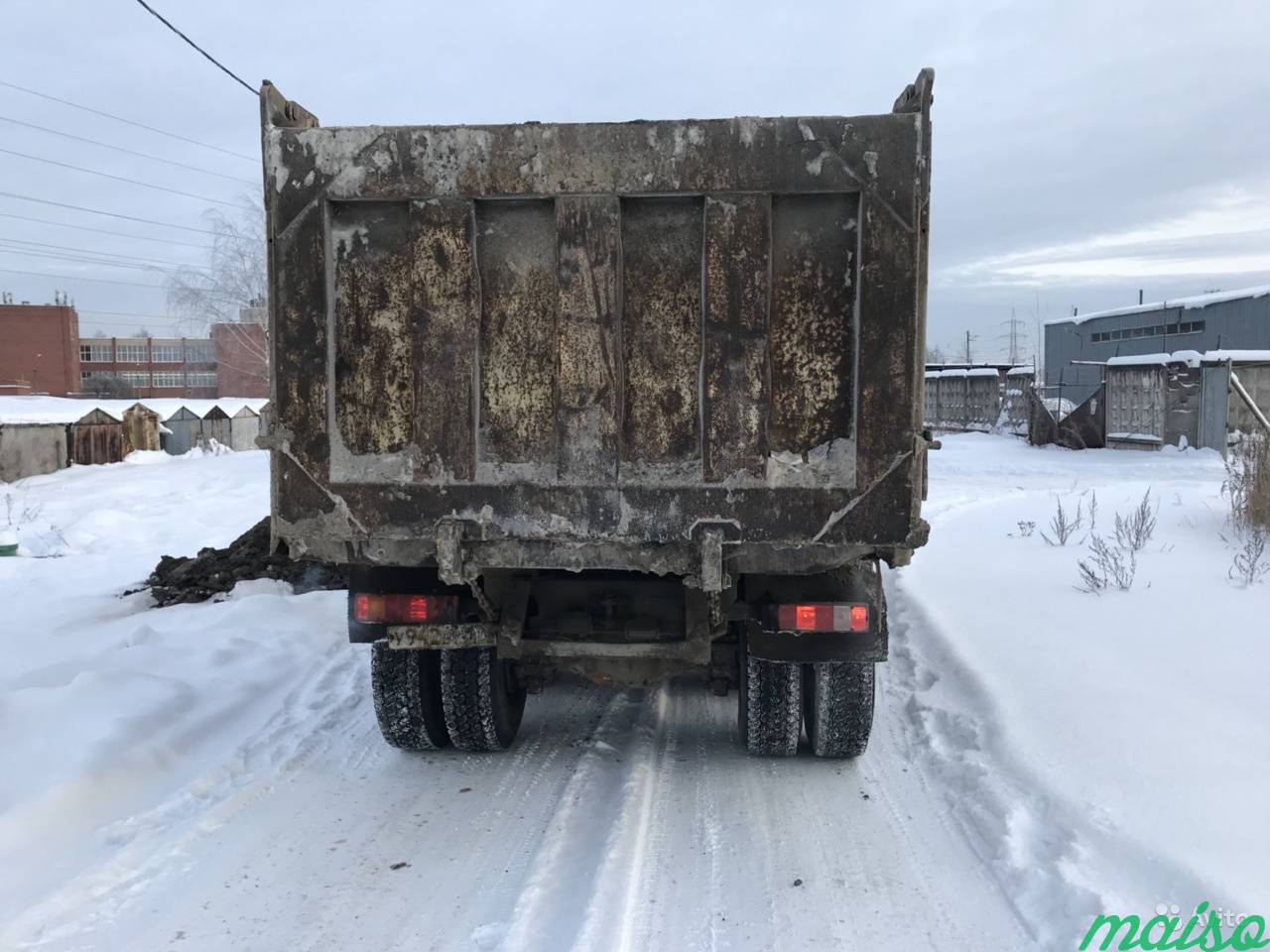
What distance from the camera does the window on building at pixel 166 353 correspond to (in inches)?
3206

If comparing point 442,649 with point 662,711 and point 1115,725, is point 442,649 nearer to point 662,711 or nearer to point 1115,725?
point 662,711

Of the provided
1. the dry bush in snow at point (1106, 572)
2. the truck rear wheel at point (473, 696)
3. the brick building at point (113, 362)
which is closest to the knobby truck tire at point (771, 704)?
the truck rear wheel at point (473, 696)

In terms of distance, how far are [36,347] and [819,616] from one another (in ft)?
254

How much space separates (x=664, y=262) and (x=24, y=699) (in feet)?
14.0

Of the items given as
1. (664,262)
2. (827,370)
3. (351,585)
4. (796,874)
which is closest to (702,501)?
(827,370)

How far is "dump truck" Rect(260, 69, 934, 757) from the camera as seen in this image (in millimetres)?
3924

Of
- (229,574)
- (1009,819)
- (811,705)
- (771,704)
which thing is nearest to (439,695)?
(771,704)

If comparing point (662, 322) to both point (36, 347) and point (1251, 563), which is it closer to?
point (1251, 563)

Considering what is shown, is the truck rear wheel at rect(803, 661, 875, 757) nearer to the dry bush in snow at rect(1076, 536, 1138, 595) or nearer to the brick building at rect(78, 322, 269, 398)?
the dry bush in snow at rect(1076, 536, 1138, 595)

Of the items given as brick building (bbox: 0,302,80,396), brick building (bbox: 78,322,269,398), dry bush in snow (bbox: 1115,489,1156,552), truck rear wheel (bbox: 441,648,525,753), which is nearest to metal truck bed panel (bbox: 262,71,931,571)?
truck rear wheel (bbox: 441,648,525,753)

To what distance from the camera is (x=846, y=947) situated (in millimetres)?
3211

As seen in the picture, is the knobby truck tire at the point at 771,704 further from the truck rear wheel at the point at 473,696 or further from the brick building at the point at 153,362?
the brick building at the point at 153,362

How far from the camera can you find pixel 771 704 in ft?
15.8

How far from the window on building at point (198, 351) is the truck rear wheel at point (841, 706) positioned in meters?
82.0
